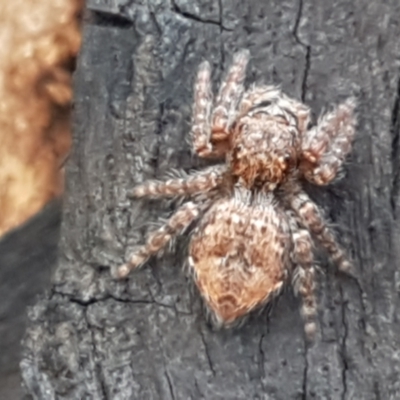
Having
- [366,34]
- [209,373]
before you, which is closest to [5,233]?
[209,373]

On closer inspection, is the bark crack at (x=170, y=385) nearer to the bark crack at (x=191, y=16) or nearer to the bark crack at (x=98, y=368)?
the bark crack at (x=98, y=368)

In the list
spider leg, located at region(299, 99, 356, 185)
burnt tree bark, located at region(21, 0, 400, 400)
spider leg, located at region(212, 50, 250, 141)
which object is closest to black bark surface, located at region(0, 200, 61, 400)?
burnt tree bark, located at region(21, 0, 400, 400)

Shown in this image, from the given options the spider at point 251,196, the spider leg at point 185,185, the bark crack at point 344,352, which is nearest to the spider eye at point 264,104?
the spider at point 251,196

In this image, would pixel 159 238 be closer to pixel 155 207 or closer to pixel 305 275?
pixel 155 207

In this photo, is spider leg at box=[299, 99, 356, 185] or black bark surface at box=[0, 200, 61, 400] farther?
black bark surface at box=[0, 200, 61, 400]

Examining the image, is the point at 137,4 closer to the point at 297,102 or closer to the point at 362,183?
the point at 297,102

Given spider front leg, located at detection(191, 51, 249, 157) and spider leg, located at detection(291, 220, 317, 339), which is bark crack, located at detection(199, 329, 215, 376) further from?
spider front leg, located at detection(191, 51, 249, 157)

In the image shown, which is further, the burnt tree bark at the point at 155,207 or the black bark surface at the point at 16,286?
the black bark surface at the point at 16,286
